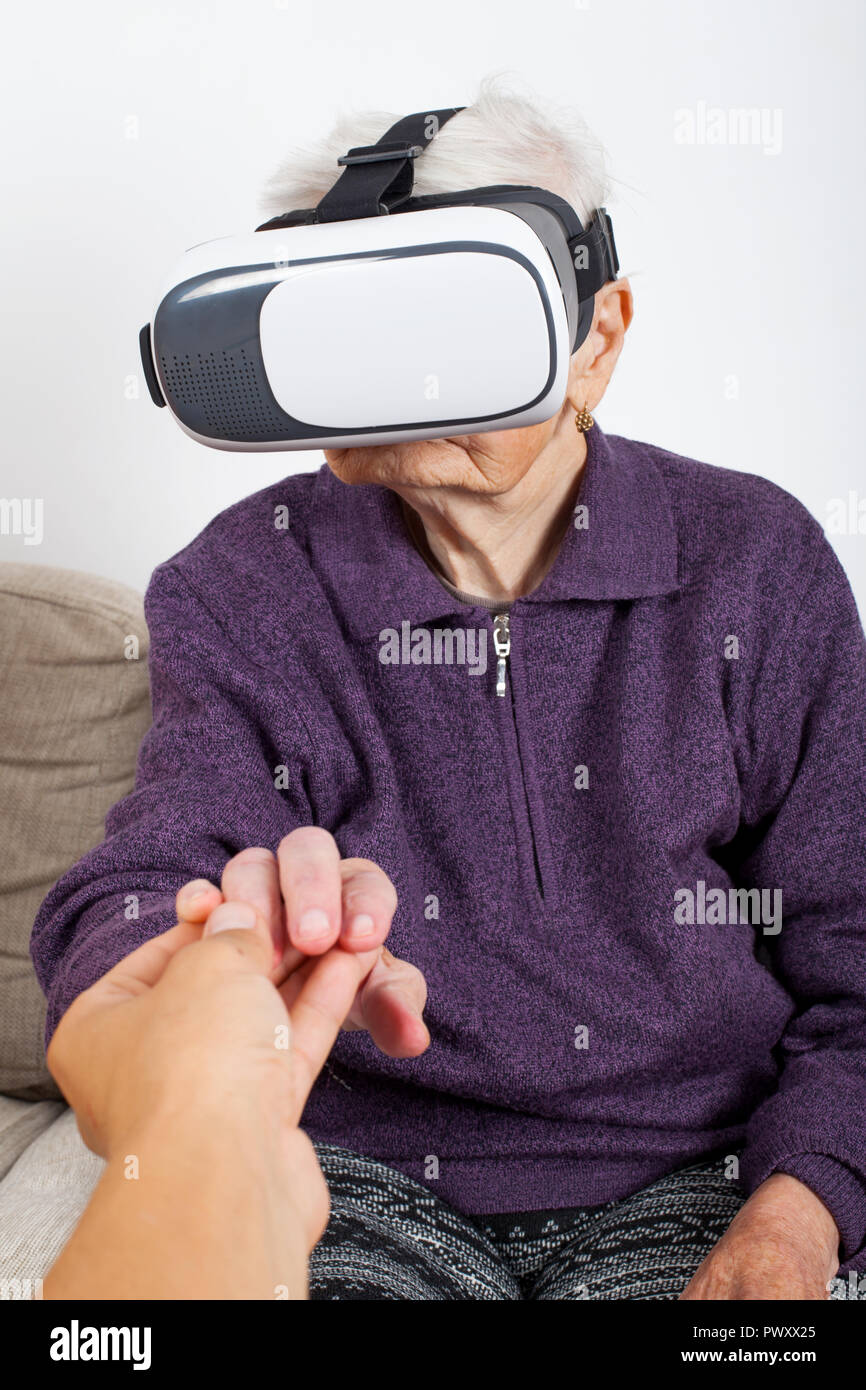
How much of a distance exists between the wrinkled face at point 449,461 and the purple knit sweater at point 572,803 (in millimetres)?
102

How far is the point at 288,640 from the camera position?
1.04 metres

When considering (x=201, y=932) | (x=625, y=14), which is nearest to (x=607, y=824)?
(x=201, y=932)

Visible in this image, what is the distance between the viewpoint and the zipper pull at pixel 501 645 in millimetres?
1010

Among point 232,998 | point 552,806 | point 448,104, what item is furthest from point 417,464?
point 448,104

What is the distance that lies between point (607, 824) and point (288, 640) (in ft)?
0.98

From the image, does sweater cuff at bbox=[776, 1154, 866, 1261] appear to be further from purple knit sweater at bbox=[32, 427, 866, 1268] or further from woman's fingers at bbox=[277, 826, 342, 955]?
woman's fingers at bbox=[277, 826, 342, 955]

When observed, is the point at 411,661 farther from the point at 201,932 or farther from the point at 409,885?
the point at 201,932

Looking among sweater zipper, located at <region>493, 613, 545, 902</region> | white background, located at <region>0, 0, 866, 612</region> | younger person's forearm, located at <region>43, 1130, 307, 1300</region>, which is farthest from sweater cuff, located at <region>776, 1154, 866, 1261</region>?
Answer: white background, located at <region>0, 0, 866, 612</region>

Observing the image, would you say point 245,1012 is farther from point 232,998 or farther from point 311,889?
point 311,889

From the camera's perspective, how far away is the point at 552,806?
1.02 meters

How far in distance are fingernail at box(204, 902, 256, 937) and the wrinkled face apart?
43 centimetres

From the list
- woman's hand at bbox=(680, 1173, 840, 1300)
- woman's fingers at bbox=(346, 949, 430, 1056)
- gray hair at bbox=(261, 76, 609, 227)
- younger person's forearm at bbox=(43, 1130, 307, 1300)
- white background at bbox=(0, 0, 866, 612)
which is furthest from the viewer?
white background at bbox=(0, 0, 866, 612)

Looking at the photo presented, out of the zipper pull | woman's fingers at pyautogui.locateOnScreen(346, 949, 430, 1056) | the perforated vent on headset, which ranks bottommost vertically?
woman's fingers at pyautogui.locateOnScreen(346, 949, 430, 1056)

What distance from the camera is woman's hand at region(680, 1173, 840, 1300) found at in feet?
2.70
